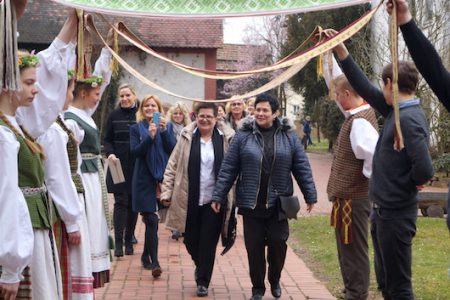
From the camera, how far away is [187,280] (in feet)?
29.2

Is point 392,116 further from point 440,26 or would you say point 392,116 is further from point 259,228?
point 440,26

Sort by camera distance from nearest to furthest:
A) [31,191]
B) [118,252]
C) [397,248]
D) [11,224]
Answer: [11,224] < [31,191] < [397,248] < [118,252]

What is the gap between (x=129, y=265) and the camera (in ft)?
31.8

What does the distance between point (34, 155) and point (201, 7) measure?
1.27 m

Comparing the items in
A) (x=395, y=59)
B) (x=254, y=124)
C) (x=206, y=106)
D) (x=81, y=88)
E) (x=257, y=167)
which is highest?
(x=395, y=59)

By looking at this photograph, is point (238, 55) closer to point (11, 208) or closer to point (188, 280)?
point (188, 280)

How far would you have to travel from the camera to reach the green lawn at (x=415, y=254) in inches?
325

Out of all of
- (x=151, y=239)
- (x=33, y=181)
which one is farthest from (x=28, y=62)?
(x=151, y=239)

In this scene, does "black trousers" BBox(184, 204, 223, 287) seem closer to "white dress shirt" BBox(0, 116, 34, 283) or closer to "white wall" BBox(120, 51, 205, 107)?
"white dress shirt" BBox(0, 116, 34, 283)

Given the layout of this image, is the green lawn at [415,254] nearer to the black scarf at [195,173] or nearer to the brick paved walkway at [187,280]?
the brick paved walkway at [187,280]

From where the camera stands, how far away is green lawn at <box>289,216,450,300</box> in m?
8.26

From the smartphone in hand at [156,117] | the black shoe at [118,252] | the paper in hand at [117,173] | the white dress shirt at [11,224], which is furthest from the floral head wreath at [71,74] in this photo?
the black shoe at [118,252]

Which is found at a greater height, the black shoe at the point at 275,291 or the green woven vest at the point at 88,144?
the green woven vest at the point at 88,144

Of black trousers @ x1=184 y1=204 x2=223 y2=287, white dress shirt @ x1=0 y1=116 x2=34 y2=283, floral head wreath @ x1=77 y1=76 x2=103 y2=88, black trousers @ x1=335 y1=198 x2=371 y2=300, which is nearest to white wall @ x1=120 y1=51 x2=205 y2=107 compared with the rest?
black trousers @ x1=184 y1=204 x2=223 y2=287
